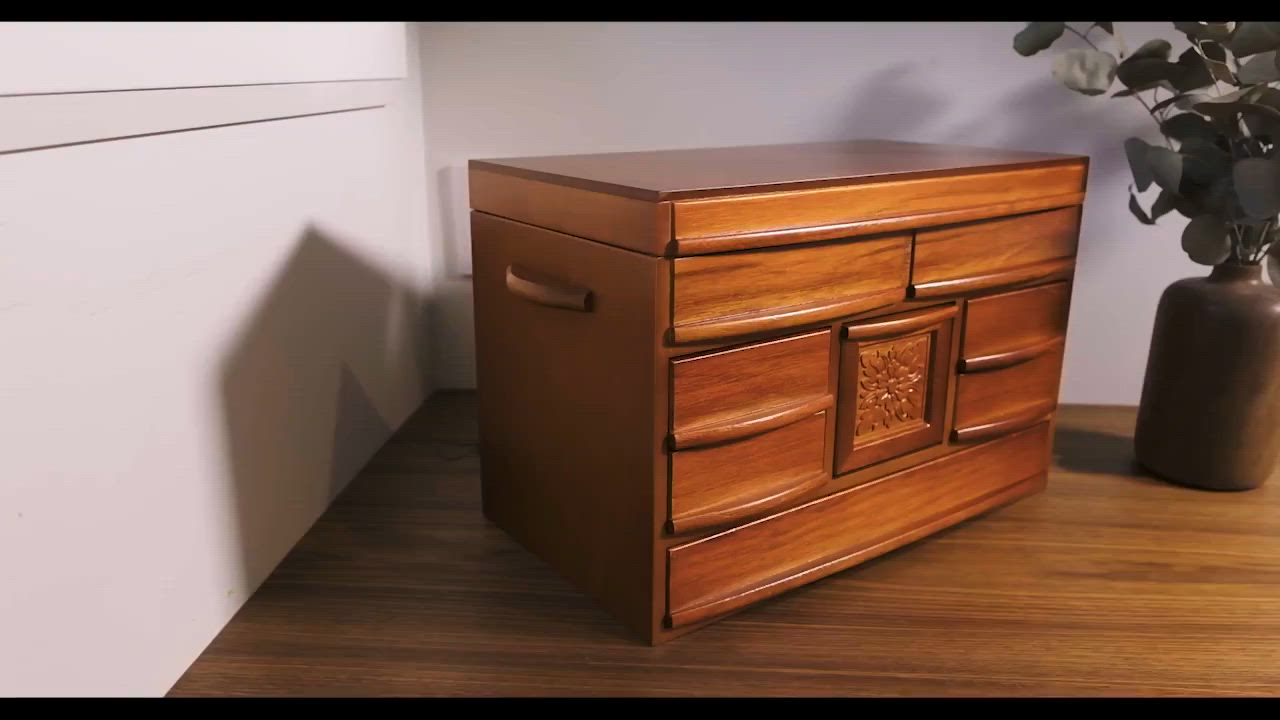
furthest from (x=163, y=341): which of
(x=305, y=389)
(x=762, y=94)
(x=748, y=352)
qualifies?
(x=762, y=94)

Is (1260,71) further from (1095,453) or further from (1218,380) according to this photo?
(1095,453)

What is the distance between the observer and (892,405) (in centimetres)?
132

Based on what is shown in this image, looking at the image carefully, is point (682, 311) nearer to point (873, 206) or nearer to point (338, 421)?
point (873, 206)

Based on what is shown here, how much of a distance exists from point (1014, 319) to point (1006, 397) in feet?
0.41

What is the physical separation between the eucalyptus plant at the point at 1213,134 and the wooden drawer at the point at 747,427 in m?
0.71

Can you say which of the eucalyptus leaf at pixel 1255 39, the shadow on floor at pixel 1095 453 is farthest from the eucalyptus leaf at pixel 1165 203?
the shadow on floor at pixel 1095 453

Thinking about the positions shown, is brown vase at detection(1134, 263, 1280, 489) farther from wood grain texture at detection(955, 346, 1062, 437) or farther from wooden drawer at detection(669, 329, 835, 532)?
wooden drawer at detection(669, 329, 835, 532)

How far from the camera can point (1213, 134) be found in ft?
5.04

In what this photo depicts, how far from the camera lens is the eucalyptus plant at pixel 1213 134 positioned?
1.40 metres

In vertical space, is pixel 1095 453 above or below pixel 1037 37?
below

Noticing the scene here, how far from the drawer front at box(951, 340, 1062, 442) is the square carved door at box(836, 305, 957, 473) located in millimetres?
51

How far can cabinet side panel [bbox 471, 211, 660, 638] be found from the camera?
1.11 metres

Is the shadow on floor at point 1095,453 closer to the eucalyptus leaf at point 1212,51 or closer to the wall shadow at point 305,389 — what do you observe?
the eucalyptus leaf at point 1212,51

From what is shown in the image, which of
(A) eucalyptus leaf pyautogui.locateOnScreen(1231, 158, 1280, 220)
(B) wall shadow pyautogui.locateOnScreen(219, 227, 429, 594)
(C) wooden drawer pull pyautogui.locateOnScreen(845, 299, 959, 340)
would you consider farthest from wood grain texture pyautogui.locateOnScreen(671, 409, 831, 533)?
(A) eucalyptus leaf pyautogui.locateOnScreen(1231, 158, 1280, 220)
